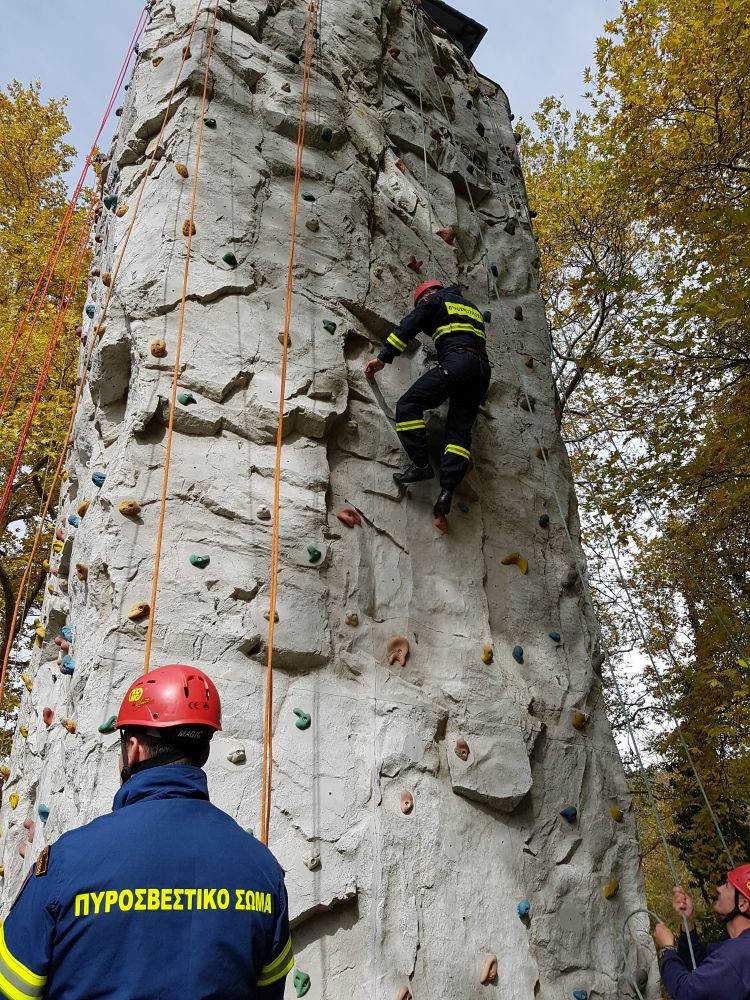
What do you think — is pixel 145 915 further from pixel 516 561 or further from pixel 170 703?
pixel 516 561

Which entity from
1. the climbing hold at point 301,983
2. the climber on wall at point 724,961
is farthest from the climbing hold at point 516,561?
the climbing hold at point 301,983

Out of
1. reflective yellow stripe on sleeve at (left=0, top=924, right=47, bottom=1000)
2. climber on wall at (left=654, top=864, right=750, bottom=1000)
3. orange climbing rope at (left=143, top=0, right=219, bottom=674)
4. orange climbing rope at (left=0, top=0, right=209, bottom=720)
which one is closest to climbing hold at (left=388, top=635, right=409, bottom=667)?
orange climbing rope at (left=143, top=0, right=219, bottom=674)

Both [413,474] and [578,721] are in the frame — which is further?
[413,474]

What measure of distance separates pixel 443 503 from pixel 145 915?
111 inches

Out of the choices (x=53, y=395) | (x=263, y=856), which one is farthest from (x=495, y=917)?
(x=53, y=395)

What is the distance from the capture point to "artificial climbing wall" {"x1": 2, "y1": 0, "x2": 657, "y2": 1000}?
2982mm

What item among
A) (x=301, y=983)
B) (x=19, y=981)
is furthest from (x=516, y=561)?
(x=19, y=981)

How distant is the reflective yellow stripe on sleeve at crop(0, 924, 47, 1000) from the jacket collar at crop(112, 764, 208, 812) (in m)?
0.28

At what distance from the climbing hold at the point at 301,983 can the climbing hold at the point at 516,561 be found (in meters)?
2.23

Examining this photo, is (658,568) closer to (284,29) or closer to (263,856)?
(284,29)

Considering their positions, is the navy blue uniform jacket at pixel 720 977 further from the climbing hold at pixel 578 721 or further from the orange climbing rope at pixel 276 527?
the orange climbing rope at pixel 276 527

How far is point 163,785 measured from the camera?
154cm

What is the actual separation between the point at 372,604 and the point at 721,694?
22.6 ft

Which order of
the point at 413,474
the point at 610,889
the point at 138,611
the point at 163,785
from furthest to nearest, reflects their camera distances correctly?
the point at 413,474
the point at 610,889
the point at 138,611
the point at 163,785
